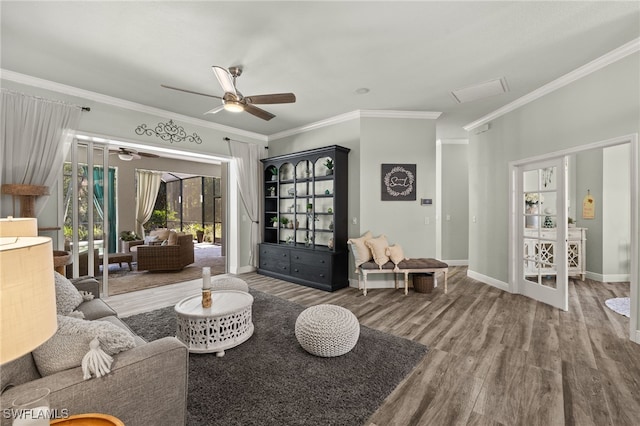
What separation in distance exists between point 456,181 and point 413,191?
7.88ft

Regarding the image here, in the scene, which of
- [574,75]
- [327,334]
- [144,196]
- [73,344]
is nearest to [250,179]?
[327,334]

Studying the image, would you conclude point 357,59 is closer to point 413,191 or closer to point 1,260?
point 413,191

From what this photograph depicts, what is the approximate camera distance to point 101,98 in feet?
12.4

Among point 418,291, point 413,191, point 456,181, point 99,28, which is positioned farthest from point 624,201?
point 99,28

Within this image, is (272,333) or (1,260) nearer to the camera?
(1,260)

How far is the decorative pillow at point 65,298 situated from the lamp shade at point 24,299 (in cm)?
188

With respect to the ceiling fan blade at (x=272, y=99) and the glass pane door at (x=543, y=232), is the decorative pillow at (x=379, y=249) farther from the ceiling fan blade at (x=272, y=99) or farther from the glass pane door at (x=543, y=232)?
the ceiling fan blade at (x=272, y=99)

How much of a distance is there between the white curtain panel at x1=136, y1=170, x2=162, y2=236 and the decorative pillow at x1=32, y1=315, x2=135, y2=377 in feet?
28.0

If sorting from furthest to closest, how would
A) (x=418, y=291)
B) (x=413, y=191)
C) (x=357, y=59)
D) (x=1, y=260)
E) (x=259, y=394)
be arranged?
(x=413, y=191) → (x=418, y=291) → (x=357, y=59) → (x=259, y=394) → (x=1, y=260)

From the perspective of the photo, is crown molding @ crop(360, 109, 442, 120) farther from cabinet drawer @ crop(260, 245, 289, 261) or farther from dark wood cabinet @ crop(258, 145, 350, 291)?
cabinet drawer @ crop(260, 245, 289, 261)

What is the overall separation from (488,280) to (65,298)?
5.54 metres

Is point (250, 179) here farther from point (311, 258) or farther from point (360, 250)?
point (360, 250)

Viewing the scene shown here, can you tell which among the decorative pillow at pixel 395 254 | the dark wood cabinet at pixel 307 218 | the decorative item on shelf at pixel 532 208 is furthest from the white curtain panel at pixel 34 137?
the decorative item on shelf at pixel 532 208

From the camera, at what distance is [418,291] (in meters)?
4.20
